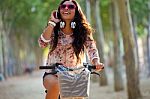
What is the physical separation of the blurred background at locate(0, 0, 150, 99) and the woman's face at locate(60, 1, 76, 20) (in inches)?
313

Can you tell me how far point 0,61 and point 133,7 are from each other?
1596cm

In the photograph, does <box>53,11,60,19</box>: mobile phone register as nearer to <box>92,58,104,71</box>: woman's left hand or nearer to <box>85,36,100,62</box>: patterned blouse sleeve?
<box>85,36,100,62</box>: patterned blouse sleeve

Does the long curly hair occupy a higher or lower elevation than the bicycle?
higher

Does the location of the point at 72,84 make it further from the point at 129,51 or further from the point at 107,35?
the point at 107,35

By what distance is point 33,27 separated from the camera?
48062mm

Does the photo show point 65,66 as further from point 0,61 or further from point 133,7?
point 0,61

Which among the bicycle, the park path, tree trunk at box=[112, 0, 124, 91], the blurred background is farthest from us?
tree trunk at box=[112, 0, 124, 91]

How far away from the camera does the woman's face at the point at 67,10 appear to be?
5156 millimetres

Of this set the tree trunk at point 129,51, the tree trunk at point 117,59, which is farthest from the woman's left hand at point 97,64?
the tree trunk at point 117,59

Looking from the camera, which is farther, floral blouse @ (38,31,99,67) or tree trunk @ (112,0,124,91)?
tree trunk @ (112,0,124,91)

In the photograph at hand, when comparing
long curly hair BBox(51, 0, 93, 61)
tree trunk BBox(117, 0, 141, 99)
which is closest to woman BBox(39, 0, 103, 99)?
long curly hair BBox(51, 0, 93, 61)

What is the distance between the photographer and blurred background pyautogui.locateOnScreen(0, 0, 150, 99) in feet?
43.0

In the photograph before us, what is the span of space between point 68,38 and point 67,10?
1.12 feet

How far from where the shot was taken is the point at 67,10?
203 inches
